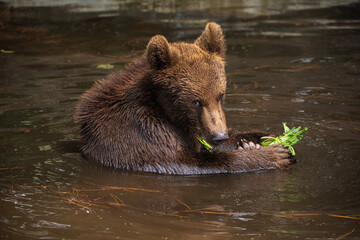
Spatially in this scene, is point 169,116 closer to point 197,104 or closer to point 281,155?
point 197,104

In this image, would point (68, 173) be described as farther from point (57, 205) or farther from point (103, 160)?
point (57, 205)

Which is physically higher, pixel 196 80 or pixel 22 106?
pixel 196 80

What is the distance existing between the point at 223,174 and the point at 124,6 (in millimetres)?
12352

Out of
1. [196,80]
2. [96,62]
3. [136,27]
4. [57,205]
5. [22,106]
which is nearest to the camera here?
[57,205]

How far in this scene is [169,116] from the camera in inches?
292

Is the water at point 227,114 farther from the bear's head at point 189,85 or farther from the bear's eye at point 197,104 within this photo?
the bear's eye at point 197,104

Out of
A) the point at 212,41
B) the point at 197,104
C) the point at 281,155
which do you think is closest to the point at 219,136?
the point at 197,104

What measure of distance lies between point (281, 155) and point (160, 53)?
1931 millimetres

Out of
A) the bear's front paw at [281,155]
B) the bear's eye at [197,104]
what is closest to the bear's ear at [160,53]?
the bear's eye at [197,104]

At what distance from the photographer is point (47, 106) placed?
9773 mm

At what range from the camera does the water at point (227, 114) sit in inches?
227

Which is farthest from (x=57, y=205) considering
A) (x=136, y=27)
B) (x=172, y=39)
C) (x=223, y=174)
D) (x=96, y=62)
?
(x=136, y=27)

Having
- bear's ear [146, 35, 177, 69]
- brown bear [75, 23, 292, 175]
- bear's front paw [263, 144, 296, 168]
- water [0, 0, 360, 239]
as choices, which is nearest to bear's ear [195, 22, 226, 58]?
brown bear [75, 23, 292, 175]

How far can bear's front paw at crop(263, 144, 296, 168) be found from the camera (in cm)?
747
